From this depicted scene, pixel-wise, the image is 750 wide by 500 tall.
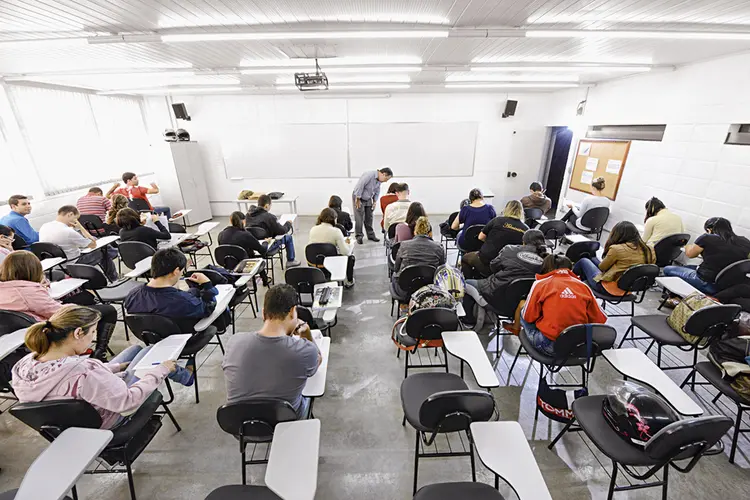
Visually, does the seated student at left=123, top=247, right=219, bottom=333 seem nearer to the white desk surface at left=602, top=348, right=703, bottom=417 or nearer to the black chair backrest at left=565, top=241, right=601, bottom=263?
the white desk surface at left=602, top=348, right=703, bottom=417

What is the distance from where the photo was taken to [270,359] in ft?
5.69

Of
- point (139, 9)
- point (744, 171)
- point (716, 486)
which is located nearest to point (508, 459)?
point (716, 486)

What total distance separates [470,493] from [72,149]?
29.3 ft

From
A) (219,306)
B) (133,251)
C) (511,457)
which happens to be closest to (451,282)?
(511,457)

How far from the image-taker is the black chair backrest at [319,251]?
3957 mm

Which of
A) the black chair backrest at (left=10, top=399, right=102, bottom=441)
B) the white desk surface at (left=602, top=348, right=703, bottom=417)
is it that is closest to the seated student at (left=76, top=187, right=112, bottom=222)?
the black chair backrest at (left=10, top=399, right=102, bottom=441)

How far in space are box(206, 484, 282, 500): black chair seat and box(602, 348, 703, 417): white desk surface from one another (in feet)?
7.56

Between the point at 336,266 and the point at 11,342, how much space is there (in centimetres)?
259

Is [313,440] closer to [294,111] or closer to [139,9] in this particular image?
[139,9]

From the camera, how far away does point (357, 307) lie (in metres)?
4.28

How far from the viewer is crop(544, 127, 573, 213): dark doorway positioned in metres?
8.28

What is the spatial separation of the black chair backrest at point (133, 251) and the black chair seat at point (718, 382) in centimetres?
572

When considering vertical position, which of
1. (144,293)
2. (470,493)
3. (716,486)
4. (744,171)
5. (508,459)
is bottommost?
(716,486)

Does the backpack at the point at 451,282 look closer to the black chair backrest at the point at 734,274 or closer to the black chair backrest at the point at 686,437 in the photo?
the black chair backrest at the point at 686,437
